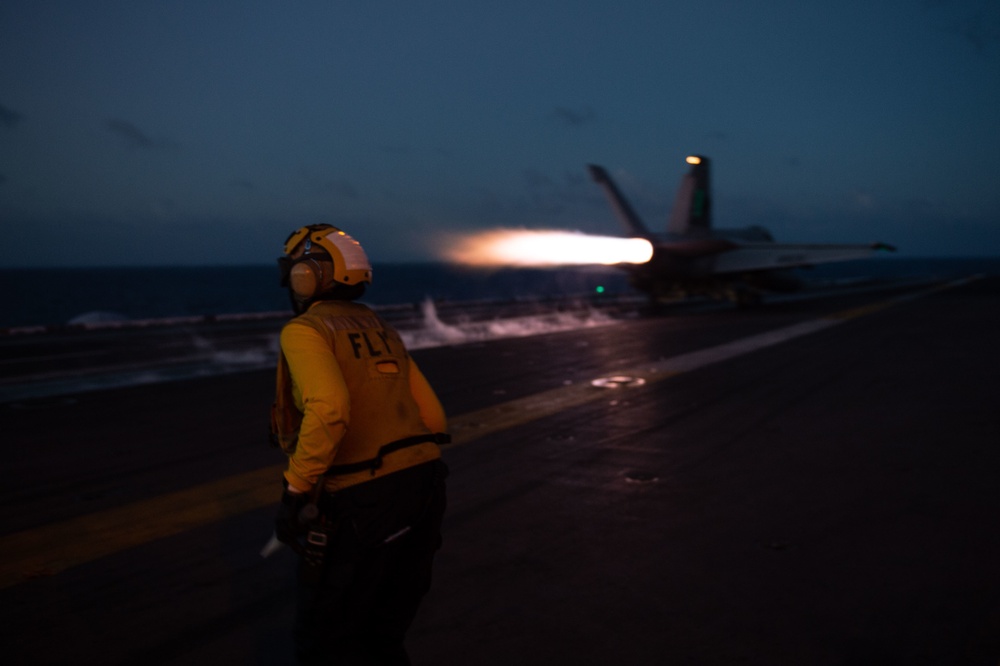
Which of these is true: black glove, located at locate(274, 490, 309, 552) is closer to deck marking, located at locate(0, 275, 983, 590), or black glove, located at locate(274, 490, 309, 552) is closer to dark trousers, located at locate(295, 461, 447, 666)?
dark trousers, located at locate(295, 461, 447, 666)

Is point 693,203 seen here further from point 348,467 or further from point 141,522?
point 348,467

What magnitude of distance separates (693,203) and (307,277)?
29538 mm

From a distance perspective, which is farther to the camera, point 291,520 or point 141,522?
point 141,522

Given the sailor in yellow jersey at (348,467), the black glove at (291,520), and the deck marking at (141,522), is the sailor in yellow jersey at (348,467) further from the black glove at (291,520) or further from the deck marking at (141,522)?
the deck marking at (141,522)

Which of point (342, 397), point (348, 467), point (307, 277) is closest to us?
point (342, 397)

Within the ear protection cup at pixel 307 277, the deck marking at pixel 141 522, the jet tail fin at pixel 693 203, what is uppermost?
the jet tail fin at pixel 693 203

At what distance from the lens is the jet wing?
3077cm

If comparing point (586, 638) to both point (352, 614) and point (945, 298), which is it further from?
point (945, 298)

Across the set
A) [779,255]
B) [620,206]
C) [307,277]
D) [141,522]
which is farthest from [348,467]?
[779,255]

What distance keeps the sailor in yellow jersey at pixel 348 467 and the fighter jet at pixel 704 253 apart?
991 inches

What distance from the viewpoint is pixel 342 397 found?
2.95 m

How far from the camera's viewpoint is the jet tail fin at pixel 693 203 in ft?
102

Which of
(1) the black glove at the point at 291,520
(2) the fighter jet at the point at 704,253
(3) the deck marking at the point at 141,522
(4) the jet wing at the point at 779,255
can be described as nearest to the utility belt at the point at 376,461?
(1) the black glove at the point at 291,520

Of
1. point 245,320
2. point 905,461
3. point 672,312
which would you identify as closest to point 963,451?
point 905,461
